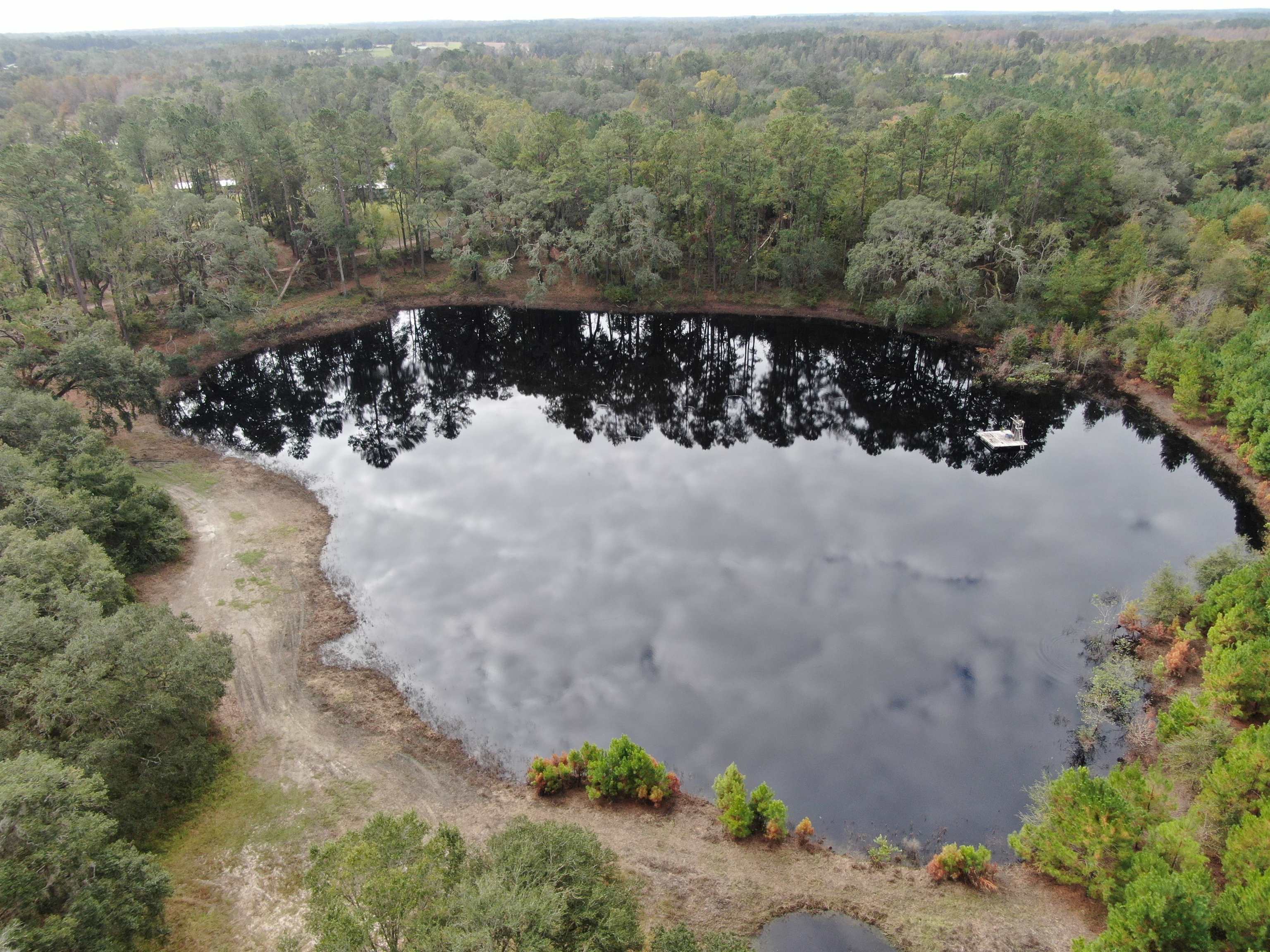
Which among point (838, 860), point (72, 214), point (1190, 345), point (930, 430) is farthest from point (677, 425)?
point (72, 214)

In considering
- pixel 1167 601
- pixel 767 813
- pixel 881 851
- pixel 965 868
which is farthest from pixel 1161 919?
pixel 1167 601

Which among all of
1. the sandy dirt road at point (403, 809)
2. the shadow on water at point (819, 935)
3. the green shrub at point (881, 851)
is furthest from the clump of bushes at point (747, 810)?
the shadow on water at point (819, 935)

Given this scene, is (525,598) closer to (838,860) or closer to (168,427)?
(838,860)

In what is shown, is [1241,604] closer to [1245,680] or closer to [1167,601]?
[1167,601]

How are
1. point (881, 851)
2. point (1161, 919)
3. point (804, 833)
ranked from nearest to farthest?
point (1161, 919) < point (881, 851) < point (804, 833)

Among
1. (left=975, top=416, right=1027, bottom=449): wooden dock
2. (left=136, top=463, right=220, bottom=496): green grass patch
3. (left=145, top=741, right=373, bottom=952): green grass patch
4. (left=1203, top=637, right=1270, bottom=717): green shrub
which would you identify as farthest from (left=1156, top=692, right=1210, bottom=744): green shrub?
(left=136, top=463, right=220, bottom=496): green grass patch

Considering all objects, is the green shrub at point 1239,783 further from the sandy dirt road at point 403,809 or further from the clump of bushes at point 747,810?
the clump of bushes at point 747,810
